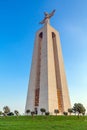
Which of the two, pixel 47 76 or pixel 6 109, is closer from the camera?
pixel 6 109

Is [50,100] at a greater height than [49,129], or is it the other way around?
[50,100]

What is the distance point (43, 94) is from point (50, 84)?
8.03 ft

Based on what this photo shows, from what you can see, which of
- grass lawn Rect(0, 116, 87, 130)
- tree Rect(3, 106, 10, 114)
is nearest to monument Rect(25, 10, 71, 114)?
tree Rect(3, 106, 10, 114)

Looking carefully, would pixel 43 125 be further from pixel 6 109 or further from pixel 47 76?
pixel 47 76

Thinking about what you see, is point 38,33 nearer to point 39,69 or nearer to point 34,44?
point 34,44

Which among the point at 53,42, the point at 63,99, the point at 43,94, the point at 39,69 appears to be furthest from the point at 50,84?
the point at 53,42

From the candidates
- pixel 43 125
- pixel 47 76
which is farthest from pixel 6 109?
pixel 43 125

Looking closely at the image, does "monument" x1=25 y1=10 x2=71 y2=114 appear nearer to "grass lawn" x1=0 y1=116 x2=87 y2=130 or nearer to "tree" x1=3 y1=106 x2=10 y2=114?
"tree" x1=3 y1=106 x2=10 y2=114

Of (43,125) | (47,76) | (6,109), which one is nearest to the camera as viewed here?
(43,125)

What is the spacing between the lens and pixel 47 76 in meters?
36.5

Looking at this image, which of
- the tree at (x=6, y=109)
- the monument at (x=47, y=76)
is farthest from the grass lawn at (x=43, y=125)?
the tree at (x=6, y=109)

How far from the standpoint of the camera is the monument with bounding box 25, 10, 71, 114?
35.3 m

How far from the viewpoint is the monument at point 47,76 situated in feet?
116

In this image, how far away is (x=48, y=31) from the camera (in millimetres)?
43000
